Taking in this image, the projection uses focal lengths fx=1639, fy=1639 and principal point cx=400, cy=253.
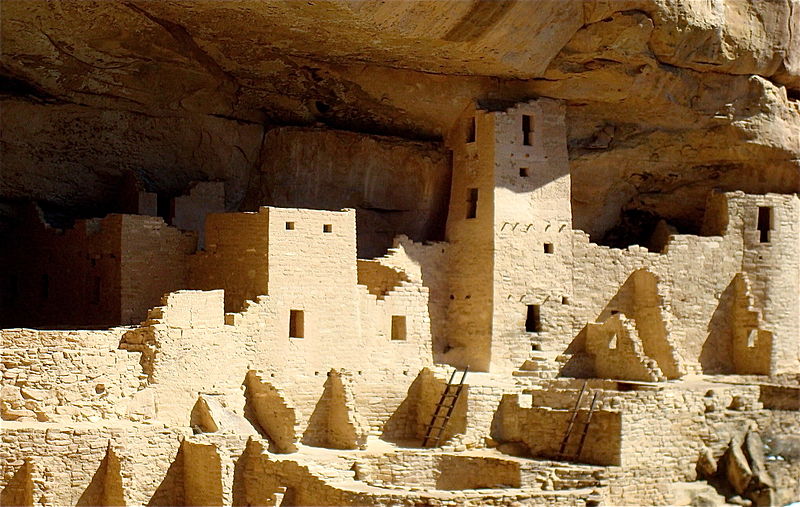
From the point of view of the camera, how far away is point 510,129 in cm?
2933

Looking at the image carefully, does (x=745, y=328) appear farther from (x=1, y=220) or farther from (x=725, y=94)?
(x=1, y=220)

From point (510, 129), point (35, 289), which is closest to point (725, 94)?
point (510, 129)

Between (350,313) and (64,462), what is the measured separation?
6292 mm

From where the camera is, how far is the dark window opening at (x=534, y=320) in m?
29.5

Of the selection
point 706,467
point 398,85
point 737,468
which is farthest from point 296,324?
point 737,468

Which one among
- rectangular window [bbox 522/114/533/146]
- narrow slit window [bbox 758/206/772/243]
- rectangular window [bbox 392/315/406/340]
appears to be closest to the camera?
rectangular window [bbox 392/315/406/340]

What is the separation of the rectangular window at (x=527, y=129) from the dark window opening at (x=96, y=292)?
8.01m

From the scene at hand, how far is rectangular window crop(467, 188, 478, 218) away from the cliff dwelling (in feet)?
0.49

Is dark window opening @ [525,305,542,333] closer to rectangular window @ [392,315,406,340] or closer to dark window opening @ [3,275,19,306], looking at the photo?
rectangular window @ [392,315,406,340]

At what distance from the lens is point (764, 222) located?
3162 centimetres

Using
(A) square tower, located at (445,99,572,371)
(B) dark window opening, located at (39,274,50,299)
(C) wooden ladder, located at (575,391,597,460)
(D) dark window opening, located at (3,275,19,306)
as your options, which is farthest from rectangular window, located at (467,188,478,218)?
(D) dark window opening, located at (3,275,19,306)

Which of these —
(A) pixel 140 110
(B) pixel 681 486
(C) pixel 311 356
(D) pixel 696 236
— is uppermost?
(A) pixel 140 110

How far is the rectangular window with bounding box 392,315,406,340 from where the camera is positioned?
27.9m

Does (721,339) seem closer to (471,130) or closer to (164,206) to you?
(471,130)
